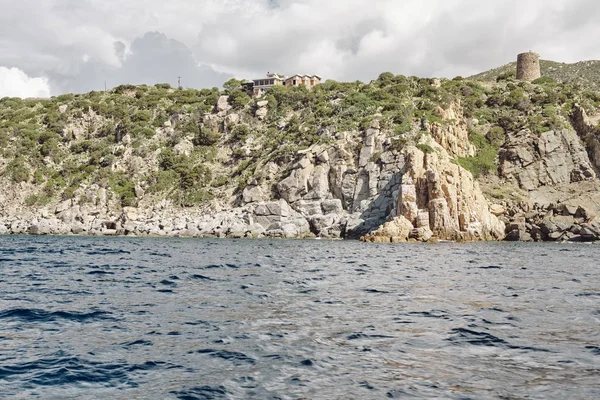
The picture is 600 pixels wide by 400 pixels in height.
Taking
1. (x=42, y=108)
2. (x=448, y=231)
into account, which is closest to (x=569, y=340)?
(x=448, y=231)

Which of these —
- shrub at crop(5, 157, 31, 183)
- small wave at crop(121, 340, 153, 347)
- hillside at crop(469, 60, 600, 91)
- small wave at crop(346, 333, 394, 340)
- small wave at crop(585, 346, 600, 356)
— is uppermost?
hillside at crop(469, 60, 600, 91)

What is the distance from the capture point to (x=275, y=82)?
96750 mm

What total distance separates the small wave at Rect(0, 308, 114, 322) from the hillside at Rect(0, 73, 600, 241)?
37.5m

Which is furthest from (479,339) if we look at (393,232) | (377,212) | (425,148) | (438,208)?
(425,148)

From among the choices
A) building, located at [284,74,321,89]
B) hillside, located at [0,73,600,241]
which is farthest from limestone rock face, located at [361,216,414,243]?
building, located at [284,74,321,89]

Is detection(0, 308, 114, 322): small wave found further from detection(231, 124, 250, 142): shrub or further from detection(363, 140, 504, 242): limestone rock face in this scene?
detection(231, 124, 250, 142): shrub

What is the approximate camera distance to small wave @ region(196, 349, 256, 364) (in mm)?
7199

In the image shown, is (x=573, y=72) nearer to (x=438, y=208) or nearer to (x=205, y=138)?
(x=205, y=138)

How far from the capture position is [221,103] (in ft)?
286

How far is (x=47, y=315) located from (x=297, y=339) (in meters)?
5.65

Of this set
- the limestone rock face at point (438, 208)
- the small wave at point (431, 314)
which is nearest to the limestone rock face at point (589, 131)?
the limestone rock face at point (438, 208)

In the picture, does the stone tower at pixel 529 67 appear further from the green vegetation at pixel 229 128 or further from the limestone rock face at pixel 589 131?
the limestone rock face at pixel 589 131

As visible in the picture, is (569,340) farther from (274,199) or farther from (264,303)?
(274,199)

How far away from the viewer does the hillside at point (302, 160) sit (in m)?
53.0
